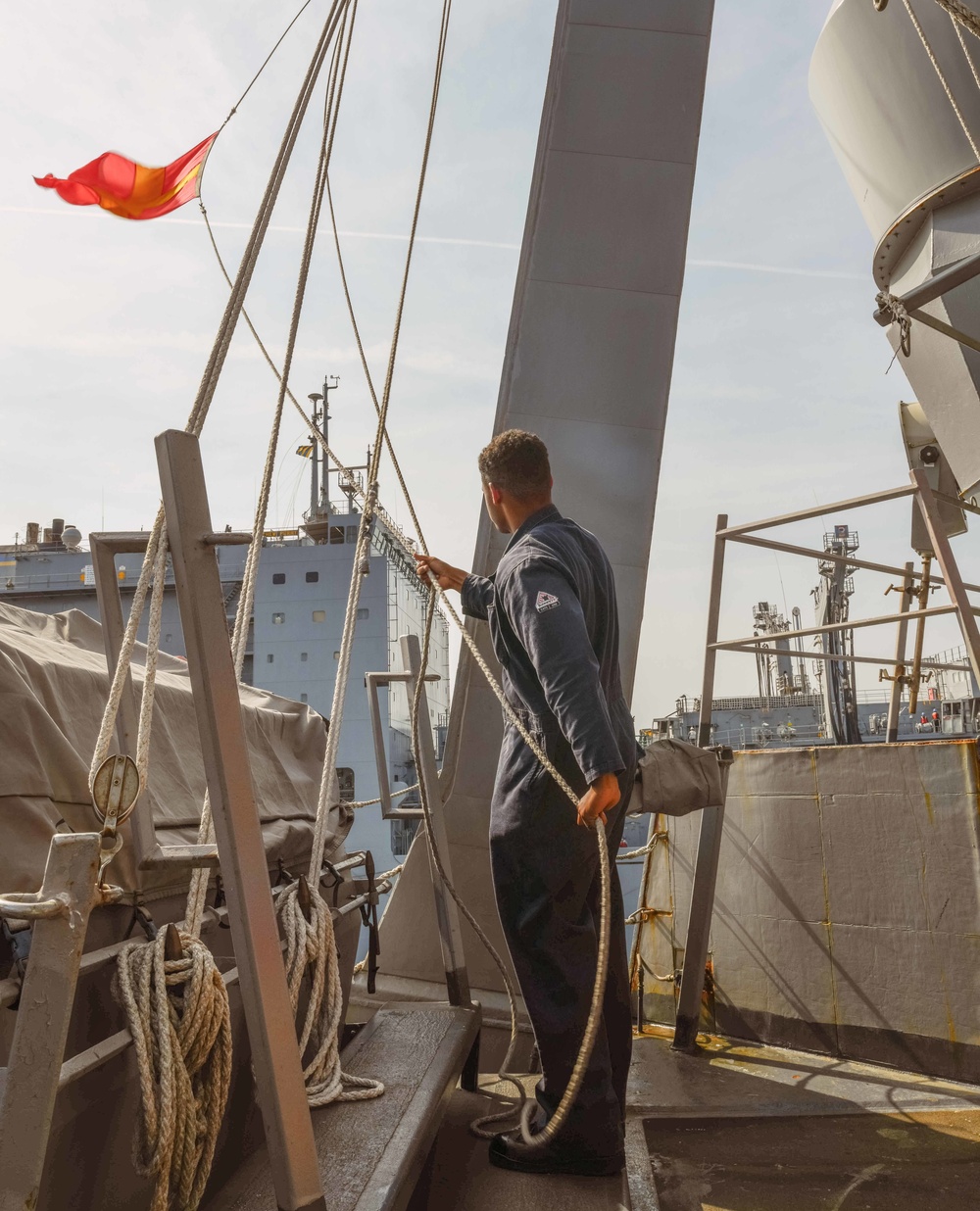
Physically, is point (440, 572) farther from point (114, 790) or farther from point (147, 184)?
point (147, 184)

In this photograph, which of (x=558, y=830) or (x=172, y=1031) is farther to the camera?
(x=558, y=830)

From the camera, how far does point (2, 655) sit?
1535 millimetres

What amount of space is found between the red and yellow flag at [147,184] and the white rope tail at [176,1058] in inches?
105

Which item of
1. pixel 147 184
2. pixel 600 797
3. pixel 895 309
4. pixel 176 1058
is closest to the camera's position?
pixel 176 1058

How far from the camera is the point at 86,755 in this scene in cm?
166

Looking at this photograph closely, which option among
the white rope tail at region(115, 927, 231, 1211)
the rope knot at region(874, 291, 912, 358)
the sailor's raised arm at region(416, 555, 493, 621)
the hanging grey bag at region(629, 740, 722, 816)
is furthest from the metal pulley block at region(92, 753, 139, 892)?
the rope knot at region(874, 291, 912, 358)

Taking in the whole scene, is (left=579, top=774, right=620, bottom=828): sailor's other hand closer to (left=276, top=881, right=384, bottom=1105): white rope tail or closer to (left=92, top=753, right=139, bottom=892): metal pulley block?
(left=276, top=881, right=384, bottom=1105): white rope tail

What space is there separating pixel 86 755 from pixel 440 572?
96cm

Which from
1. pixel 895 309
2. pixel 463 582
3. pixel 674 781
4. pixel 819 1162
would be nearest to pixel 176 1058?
pixel 463 582

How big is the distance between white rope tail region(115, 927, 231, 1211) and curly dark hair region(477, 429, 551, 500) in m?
1.23

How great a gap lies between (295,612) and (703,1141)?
18.0m

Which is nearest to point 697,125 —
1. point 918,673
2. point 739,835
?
point 918,673

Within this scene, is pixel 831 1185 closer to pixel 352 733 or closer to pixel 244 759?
pixel 244 759

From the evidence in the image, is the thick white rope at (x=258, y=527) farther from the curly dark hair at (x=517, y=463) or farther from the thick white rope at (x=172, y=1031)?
the curly dark hair at (x=517, y=463)
